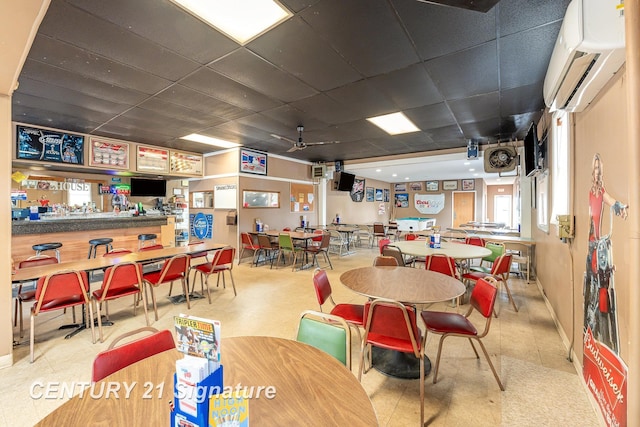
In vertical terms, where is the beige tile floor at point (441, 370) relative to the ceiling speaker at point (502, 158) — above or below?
below

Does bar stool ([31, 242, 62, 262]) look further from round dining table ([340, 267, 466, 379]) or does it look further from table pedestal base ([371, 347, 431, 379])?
table pedestal base ([371, 347, 431, 379])

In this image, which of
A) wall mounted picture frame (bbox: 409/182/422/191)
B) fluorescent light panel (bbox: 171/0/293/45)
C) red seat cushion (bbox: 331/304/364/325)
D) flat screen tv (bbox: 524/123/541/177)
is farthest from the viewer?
wall mounted picture frame (bbox: 409/182/422/191)

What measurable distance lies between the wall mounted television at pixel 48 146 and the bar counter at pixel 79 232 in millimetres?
1091

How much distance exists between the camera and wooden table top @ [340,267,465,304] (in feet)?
6.39

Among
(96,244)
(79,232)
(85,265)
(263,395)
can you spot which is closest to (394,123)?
(263,395)

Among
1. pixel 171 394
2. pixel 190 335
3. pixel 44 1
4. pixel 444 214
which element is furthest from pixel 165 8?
pixel 444 214

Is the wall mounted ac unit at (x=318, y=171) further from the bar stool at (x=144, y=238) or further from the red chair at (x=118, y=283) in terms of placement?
the red chair at (x=118, y=283)

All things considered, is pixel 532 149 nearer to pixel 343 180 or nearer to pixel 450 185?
pixel 343 180

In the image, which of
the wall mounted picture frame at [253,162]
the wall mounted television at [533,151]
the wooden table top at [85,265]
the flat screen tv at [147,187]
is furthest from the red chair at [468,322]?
the flat screen tv at [147,187]

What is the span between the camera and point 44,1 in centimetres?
154

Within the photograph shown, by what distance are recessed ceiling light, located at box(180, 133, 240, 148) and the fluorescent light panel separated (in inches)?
137

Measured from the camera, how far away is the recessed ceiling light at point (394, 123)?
4266 millimetres

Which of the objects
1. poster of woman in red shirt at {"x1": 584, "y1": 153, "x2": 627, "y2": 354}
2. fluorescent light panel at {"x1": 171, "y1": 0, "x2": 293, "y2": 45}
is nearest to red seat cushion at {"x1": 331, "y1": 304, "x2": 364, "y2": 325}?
poster of woman in red shirt at {"x1": 584, "y1": 153, "x2": 627, "y2": 354}

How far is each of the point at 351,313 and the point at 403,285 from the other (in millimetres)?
501
